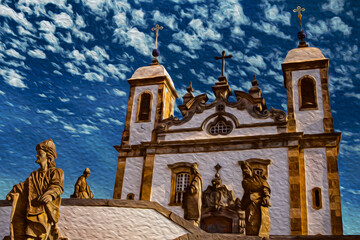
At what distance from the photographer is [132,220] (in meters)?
9.59

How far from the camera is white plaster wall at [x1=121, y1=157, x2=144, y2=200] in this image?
66.6 feet

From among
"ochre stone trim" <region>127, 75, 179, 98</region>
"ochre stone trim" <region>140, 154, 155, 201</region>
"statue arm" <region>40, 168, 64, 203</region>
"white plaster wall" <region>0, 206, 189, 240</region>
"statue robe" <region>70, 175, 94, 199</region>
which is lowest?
"white plaster wall" <region>0, 206, 189, 240</region>

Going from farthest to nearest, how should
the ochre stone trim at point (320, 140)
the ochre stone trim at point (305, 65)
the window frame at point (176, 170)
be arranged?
the ochre stone trim at point (305, 65), the window frame at point (176, 170), the ochre stone trim at point (320, 140)

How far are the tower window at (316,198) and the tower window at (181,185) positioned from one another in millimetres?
5592

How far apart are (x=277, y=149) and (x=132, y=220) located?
10.6m

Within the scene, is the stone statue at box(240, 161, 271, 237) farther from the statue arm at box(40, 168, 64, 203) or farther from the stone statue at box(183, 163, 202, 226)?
the statue arm at box(40, 168, 64, 203)

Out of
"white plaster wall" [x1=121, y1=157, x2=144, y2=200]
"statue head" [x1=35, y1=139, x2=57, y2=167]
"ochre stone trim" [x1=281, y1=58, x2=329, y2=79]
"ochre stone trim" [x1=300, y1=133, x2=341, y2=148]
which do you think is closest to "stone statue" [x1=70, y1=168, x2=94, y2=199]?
"statue head" [x1=35, y1=139, x2=57, y2=167]

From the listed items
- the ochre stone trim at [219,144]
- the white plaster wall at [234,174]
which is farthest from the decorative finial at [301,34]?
the white plaster wall at [234,174]

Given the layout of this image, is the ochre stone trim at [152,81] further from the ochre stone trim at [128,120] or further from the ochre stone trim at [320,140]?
the ochre stone trim at [320,140]

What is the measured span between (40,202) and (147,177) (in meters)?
11.7

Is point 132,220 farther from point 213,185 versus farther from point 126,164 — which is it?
point 126,164

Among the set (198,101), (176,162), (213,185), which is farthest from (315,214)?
(198,101)

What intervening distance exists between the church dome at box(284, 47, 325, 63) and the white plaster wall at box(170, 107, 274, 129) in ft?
12.6

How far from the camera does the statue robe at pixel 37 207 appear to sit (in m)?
8.45
